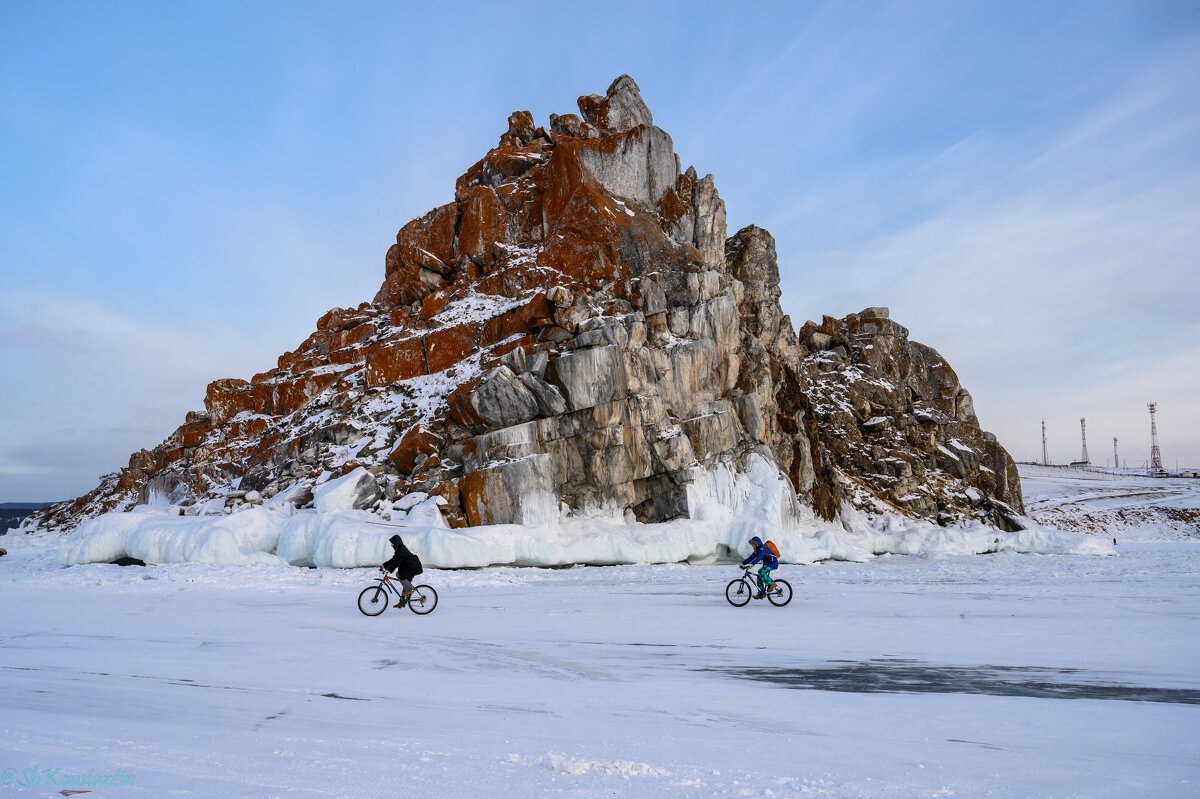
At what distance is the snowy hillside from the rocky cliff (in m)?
21.1

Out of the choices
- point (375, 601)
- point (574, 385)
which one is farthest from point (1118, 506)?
point (375, 601)

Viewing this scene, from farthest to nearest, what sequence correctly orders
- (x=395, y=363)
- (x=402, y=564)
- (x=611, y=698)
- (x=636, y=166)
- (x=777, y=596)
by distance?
(x=636, y=166) < (x=395, y=363) < (x=777, y=596) < (x=402, y=564) < (x=611, y=698)

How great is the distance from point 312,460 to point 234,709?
33.9 meters

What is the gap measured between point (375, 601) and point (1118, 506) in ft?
316

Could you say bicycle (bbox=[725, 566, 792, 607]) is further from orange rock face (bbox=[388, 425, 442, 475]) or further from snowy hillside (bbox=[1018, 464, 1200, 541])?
snowy hillside (bbox=[1018, 464, 1200, 541])

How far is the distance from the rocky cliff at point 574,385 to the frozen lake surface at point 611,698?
18.9 metres

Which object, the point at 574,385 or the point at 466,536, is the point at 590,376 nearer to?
the point at 574,385

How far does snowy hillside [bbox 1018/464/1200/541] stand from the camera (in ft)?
240

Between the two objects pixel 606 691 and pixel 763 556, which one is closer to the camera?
pixel 606 691

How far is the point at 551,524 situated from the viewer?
33.4 m

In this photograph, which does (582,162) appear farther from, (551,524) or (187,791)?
(187,791)

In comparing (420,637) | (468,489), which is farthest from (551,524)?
(420,637)

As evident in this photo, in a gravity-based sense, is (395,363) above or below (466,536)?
above

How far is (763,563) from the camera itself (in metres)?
17.8
